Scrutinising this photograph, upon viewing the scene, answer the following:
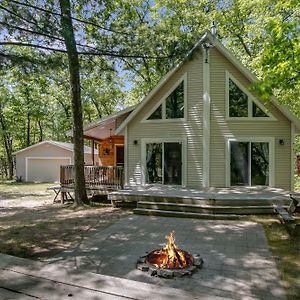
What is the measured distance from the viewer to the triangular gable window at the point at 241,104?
12105mm

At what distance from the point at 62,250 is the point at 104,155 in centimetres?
1357

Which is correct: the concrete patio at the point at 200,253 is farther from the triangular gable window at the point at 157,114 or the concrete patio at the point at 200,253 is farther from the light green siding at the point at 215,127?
the triangular gable window at the point at 157,114

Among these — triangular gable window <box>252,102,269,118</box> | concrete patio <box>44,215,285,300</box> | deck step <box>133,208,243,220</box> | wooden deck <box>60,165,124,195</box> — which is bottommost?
concrete patio <box>44,215,285,300</box>

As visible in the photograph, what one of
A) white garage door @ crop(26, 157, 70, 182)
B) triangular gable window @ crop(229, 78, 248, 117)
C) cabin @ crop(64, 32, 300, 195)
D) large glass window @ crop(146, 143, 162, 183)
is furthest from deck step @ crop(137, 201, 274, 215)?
white garage door @ crop(26, 157, 70, 182)

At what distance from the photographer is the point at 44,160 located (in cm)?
2970

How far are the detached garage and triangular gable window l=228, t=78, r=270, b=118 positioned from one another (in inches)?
784

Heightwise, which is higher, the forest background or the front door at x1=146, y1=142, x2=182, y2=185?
the forest background

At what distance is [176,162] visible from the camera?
12742 millimetres

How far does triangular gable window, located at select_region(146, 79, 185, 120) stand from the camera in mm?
12797

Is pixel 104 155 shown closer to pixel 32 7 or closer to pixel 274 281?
pixel 32 7

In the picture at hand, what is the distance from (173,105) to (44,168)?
66.9ft

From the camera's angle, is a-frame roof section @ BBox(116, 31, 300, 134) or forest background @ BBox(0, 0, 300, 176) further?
a-frame roof section @ BBox(116, 31, 300, 134)

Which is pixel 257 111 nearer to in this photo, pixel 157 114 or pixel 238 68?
pixel 238 68

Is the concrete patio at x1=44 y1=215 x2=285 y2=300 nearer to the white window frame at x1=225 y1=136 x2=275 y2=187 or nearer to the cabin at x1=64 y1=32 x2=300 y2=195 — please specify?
the white window frame at x1=225 y1=136 x2=275 y2=187
